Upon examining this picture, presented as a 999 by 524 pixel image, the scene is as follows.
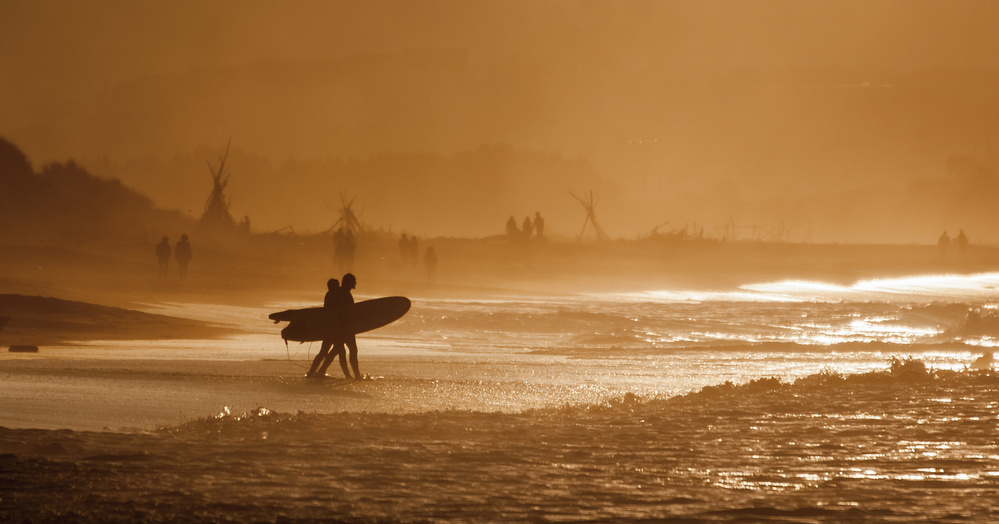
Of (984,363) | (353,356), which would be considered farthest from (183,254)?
(984,363)

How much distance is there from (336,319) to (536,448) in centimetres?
562

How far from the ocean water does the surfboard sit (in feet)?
1.74

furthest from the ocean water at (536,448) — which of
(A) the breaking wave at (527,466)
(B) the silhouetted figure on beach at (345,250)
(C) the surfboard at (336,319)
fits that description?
(B) the silhouetted figure on beach at (345,250)

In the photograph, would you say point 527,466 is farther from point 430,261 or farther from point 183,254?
point 430,261

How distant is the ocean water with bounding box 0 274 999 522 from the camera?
5.76 meters

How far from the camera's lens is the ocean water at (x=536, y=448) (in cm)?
576

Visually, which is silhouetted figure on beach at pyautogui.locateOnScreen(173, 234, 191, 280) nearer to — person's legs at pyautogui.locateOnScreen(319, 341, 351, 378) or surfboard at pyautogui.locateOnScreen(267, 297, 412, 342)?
surfboard at pyautogui.locateOnScreen(267, 297, 412, 342)

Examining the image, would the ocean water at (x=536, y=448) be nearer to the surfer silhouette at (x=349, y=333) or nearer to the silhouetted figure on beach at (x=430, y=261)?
the surfer silhouette at (x=349, y=333)

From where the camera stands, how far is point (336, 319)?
12828 millimetres

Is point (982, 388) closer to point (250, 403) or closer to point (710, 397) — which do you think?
point (710, 397)

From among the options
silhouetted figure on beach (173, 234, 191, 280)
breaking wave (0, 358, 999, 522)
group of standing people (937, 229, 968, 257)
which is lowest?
breaking wave (0, 358, 999, 522)

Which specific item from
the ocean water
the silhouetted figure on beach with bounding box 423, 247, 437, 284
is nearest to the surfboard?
the ocean water

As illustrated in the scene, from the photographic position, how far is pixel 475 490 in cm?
621

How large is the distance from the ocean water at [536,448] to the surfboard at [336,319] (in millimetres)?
531
